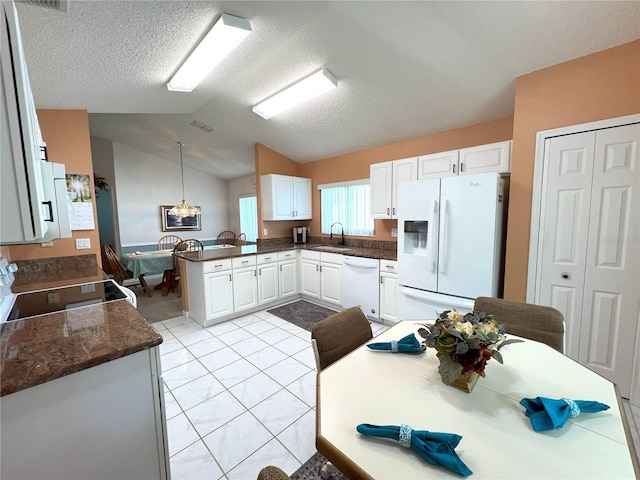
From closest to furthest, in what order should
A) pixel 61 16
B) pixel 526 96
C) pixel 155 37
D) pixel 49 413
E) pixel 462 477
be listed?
pixel 462 477
pixel 49 413
pixel 61 16
pixel 155 37
pixel 526 96

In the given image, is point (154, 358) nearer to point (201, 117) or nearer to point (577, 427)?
point (577, 427)

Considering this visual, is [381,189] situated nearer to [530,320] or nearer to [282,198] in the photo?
[282,198]

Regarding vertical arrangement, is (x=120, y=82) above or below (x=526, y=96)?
above

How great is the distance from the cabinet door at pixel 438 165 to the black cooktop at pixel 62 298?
2.94 metres

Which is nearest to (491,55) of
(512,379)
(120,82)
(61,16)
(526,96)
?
(526,96)

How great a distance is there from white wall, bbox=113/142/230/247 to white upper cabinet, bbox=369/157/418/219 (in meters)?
4.82

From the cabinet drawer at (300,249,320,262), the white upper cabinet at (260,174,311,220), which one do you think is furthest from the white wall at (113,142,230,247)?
the cabinet drawer at (300,249,320,262)

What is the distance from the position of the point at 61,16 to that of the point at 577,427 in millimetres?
3070

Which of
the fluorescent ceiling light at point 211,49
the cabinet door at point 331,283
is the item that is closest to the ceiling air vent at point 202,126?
A: the fluorescent ceiling light at point 211,49

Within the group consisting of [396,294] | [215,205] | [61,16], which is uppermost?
[61,16]

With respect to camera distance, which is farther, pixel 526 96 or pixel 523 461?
pixel 526 96

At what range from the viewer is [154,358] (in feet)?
3.75

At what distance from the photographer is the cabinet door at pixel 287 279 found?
4031 millimetres

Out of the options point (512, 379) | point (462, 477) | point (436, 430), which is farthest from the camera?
point (512, 379)
